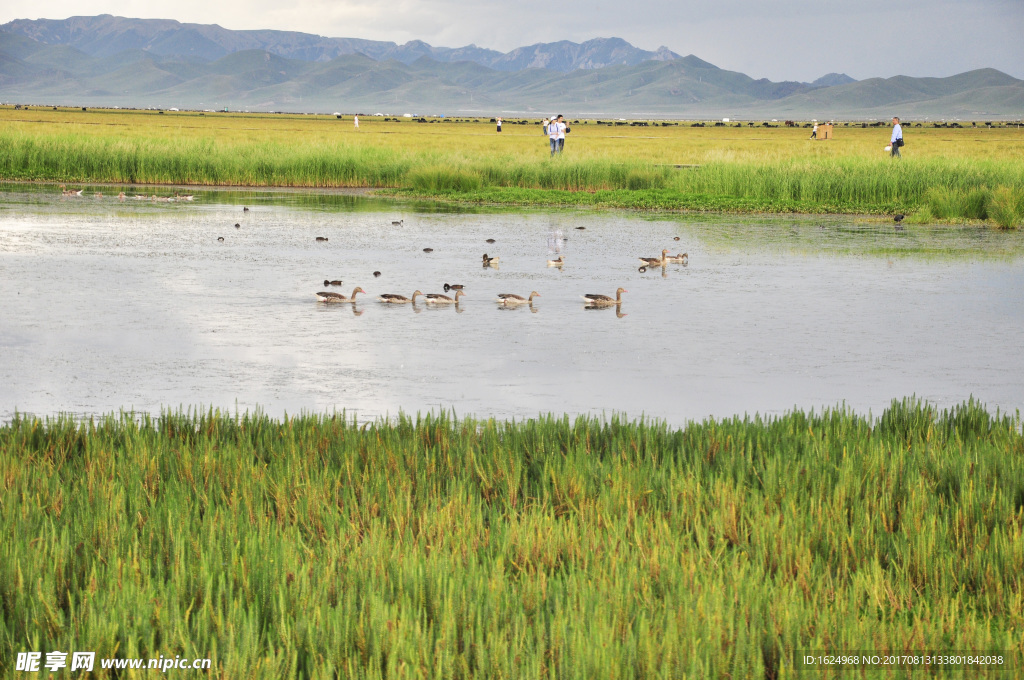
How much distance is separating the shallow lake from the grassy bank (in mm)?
1590

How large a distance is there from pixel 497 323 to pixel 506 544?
874 cm

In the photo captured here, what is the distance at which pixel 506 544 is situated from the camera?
19.2ft

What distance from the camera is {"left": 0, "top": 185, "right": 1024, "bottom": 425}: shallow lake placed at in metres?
10.6

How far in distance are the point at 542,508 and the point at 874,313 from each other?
10.2 m

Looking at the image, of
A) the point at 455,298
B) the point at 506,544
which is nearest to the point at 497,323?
the point at 455,298

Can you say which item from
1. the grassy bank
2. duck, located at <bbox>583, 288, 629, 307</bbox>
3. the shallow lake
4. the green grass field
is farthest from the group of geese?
the green grass field

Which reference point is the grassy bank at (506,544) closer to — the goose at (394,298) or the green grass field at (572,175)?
the goose at (394,298)

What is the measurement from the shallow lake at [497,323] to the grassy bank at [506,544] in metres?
1.59

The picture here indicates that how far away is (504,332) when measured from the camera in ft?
45.4

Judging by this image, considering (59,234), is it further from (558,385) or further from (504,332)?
(558,385)

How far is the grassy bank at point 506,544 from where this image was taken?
4719 millimetres

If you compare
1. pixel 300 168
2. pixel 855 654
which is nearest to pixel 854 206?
pixel 300 168

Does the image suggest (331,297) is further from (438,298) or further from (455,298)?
(455,298)

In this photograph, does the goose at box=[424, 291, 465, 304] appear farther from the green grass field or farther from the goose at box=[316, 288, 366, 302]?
the green grass field
